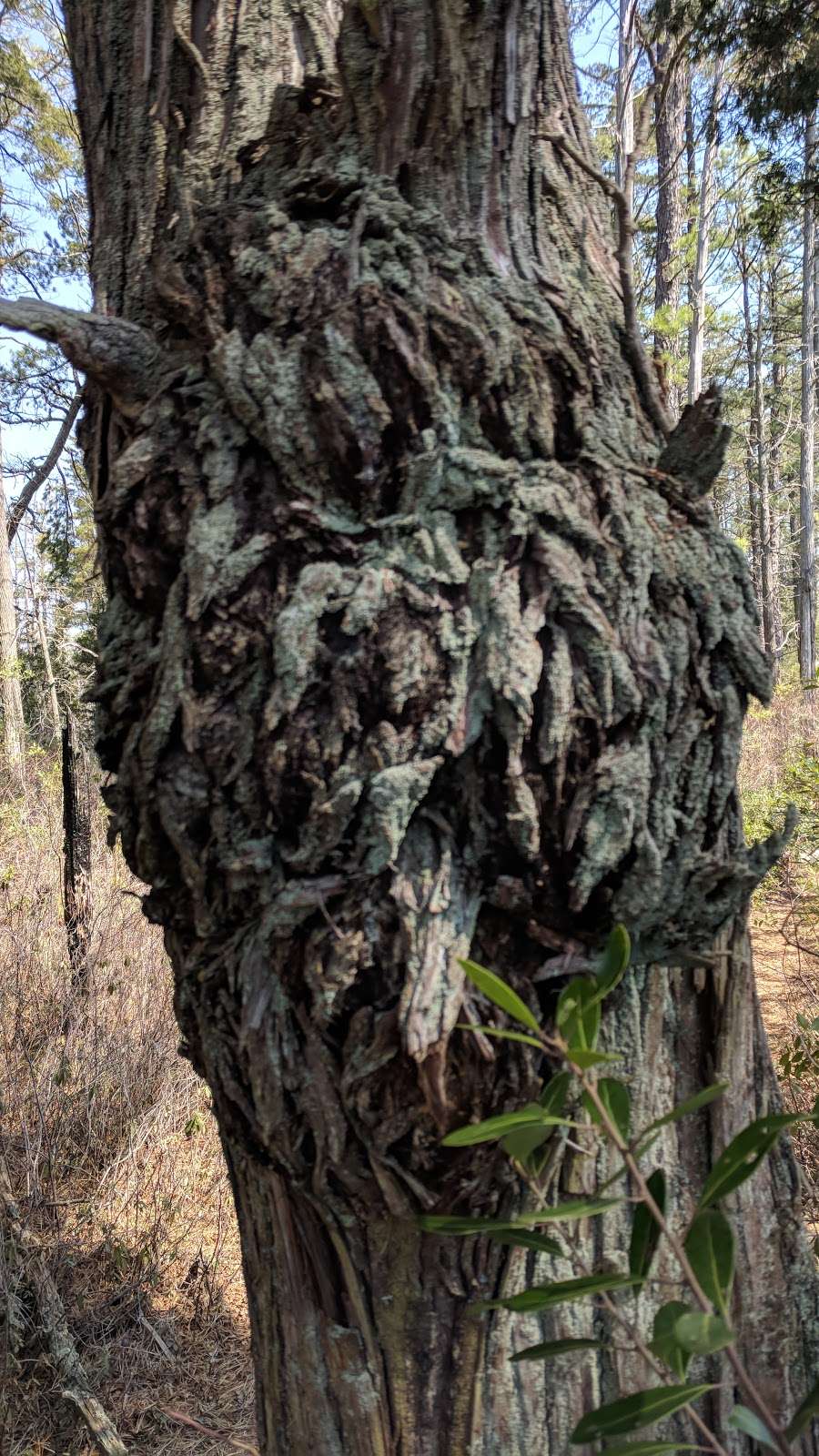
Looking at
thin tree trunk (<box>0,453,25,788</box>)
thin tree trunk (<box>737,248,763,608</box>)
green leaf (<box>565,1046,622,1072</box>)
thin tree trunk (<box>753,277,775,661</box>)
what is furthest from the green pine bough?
thin tree trunk (<box>737,248,763,608</box>)

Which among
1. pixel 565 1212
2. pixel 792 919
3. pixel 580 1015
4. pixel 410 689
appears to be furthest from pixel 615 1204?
pixel 792 919

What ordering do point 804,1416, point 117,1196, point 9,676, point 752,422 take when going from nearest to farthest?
point 804,1416
point 117,1196
point 9,676
point 752,422

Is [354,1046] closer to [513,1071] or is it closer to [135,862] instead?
[513,1071]

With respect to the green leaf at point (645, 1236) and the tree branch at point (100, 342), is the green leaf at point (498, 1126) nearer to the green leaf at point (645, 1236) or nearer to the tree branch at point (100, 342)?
the green leaf at point (645, 1236)

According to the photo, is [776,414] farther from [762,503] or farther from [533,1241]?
[533,1241]

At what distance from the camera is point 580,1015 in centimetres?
73

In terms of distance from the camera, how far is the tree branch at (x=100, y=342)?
98cm

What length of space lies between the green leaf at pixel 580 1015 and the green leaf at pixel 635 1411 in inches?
10.1

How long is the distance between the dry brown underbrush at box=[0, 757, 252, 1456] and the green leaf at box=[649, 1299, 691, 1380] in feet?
6.63

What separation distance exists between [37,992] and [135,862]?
3240 millimetres

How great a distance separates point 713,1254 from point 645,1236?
70 mm

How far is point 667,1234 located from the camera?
0.72m

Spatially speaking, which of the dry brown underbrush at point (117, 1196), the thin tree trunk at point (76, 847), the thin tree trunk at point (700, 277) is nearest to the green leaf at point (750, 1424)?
the dry brown underbrush at point (117, 1196)

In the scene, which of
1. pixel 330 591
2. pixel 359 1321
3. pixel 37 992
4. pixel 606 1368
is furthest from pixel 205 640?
pixel 37 992
